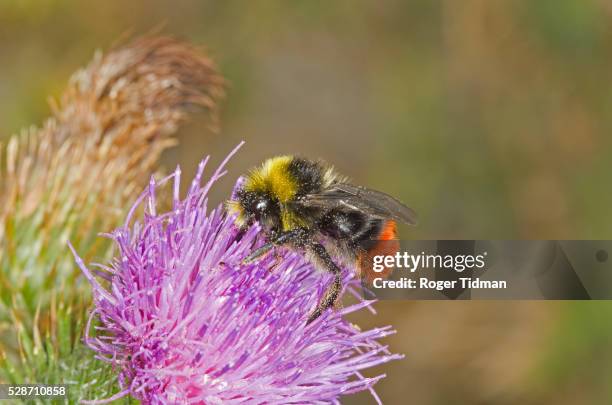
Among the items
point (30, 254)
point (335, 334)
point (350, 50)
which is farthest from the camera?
point (350, 50)

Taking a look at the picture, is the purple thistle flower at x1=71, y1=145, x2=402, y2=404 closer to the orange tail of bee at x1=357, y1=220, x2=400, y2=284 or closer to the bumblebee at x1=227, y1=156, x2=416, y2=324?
the bumblebee at x1=227, y1=156, x2=416, y2=324

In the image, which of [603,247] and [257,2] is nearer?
[603,247]

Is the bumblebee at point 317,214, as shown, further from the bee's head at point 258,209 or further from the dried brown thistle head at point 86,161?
the dried brown thistle head at point 86,161

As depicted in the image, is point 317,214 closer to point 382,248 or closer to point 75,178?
point 382,248

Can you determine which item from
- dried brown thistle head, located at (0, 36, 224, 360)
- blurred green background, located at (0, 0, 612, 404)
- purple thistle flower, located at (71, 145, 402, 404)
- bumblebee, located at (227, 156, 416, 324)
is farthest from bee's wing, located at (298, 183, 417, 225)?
blurred green background, located at (0, 0, 612, 404)

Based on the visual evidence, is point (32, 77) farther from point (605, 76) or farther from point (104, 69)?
point (605, 76)

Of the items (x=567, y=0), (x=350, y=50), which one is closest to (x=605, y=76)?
Result: (x=567, y=0)

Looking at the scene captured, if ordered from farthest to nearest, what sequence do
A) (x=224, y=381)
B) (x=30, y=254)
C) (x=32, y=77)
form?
(x=32, y=77)
(x=30, y=254)
(x=224, y=381)

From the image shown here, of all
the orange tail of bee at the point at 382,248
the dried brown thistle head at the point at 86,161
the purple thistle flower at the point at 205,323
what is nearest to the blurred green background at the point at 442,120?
the dried brown thistle head at the point at 86,161

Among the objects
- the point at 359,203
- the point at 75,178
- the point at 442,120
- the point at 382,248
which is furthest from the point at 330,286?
the point at 442,120
